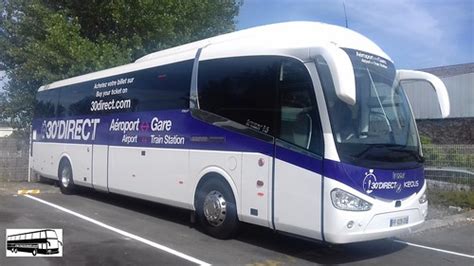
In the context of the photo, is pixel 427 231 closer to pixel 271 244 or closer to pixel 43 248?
pixel 271 244

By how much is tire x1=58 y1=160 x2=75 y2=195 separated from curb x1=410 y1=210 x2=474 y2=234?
8.88 meters

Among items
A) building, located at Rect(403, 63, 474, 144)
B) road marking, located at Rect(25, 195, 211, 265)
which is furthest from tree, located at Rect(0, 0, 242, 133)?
building, located at Rect(403, 63, 474, 144)

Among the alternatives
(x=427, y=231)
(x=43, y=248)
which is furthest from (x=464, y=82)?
(x=43, y=248)

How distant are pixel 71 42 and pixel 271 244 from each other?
1134 cm

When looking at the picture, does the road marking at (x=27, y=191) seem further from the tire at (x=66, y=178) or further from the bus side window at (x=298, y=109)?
the bus side window at (x=298, y=109)

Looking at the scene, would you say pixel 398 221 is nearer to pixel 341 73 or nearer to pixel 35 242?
pixel 341 73

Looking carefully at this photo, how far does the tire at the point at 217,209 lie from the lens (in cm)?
819

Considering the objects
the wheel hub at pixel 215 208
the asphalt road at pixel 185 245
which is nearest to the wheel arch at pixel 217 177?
the wheel hub at pixel 215 208

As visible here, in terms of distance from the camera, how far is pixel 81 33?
18359 mm

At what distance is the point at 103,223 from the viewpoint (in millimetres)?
9648

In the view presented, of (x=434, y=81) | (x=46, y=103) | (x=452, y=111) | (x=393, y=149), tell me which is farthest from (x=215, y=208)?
(x=452, y=111)

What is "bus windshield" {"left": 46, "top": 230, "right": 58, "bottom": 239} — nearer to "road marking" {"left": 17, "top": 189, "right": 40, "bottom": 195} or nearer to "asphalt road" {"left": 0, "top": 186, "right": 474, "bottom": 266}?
"asphalt road" {"left": 0, "top": 186, "right": 474, "bottom": 266}

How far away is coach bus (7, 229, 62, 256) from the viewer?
728 cm

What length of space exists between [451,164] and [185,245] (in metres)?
8.42
